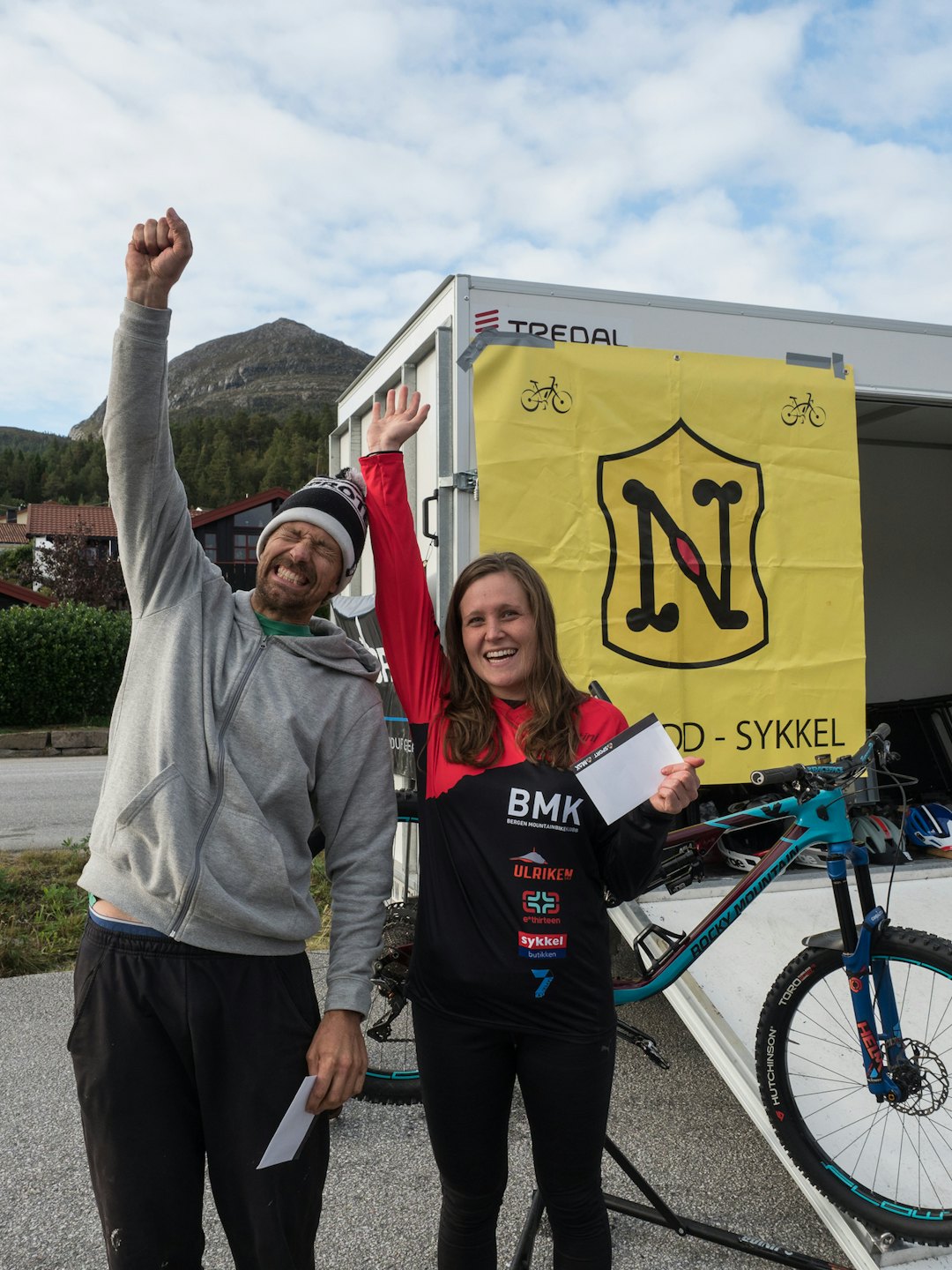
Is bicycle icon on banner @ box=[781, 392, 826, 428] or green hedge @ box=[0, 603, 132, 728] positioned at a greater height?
bicycle icon on banner @ box=[781, 392, 826, 428]

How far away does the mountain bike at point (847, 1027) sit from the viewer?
2.40 meters

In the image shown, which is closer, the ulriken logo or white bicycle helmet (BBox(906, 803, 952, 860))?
the ulriken logo

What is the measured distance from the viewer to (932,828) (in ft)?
15.5

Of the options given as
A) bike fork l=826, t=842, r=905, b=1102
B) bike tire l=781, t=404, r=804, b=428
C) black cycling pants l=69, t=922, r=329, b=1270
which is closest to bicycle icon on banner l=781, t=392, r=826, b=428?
bike tire l=781, t=404, r=804, b=428

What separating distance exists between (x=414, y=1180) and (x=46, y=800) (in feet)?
25.6

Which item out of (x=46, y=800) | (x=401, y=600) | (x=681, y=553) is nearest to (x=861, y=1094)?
(x=681, y=553)

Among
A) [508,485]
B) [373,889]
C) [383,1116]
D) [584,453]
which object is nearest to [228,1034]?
[373,889]

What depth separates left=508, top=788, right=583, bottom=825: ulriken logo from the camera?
182 centimetres

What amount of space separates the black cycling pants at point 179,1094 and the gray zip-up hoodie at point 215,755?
8cm

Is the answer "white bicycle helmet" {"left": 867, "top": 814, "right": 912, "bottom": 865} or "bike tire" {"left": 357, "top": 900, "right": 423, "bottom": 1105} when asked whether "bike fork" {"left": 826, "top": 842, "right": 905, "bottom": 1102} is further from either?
"white bicycle helmet" {"left": 867, "top": 814, "right": 912, "bottom": 865}

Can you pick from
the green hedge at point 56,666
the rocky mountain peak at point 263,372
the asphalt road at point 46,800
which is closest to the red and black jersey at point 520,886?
the asphalt road at point 46,800

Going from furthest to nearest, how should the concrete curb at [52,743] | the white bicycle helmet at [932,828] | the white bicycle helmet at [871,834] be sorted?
1. the concrete curb at [52,743]
2. the white bicycle helmet at [932,828]
3. the white bicycle helmet at [871,834]

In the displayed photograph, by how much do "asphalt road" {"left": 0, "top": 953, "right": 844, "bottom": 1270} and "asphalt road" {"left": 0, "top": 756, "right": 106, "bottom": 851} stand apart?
9.78 feet

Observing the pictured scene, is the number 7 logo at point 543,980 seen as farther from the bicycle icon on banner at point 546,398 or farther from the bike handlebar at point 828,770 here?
the bicycle icon on banner at point 546,398
